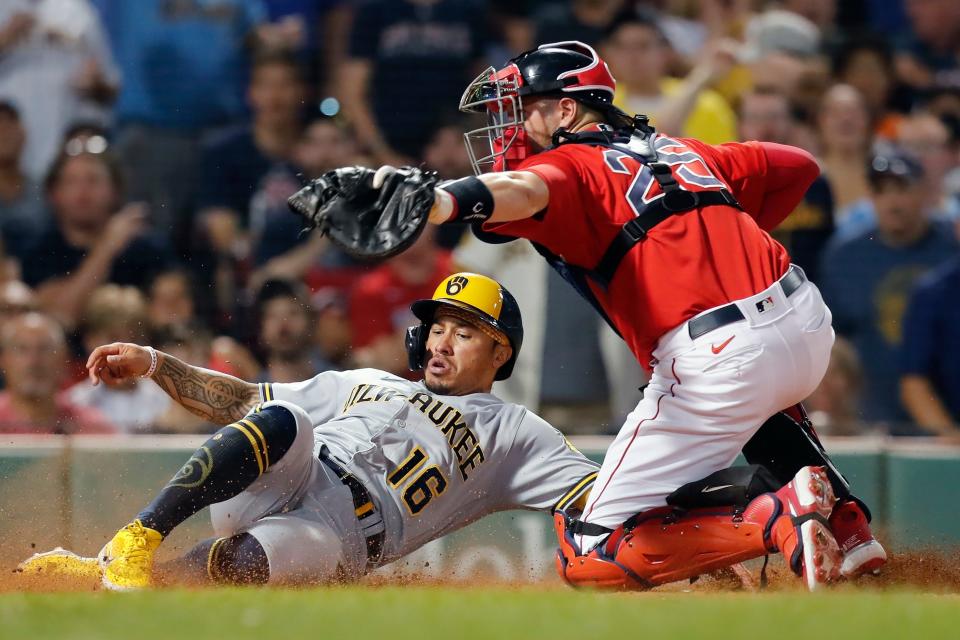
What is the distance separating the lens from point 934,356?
8.66 meters

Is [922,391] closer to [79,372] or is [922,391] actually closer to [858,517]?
[858,517]

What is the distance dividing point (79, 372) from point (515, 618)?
217 inches

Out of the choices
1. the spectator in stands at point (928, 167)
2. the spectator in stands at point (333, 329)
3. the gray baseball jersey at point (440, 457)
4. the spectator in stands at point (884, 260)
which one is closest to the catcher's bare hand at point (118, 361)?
the gray baseball jersey at point (440, 457)

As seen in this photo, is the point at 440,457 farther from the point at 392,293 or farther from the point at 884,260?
the point at 884,260

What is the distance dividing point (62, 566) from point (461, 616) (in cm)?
200

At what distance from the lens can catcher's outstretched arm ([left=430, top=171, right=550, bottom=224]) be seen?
4234mm

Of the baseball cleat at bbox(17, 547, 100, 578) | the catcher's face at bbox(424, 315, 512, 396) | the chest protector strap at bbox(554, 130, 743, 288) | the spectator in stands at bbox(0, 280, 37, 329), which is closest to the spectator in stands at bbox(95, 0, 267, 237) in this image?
the spectator in stands at bbox(0, 280, 37, 329)

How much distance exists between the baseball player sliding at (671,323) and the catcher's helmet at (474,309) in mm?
563

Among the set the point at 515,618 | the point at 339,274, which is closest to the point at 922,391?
the point at 339,274

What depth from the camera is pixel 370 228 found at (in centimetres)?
425

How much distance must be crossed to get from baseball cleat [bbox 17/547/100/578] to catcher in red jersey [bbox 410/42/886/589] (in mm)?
1686

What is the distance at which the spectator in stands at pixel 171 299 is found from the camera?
8734 millimetres

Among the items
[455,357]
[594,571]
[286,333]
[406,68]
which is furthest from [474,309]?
[406,68]

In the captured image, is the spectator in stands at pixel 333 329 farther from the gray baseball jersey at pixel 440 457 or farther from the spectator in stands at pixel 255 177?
the gray baseball jersey at pixel 440 457
